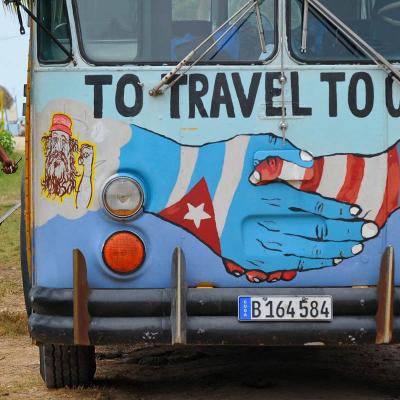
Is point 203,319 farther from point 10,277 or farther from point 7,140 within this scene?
point 7,140

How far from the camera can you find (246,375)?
707cm

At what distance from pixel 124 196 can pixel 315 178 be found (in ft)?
3.07

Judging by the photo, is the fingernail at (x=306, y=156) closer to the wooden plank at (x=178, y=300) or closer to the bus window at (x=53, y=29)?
the wooden plank at (x=178, y=300)

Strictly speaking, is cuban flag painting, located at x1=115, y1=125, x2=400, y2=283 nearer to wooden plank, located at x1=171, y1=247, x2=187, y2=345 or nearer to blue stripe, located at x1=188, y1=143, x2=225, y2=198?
blue stripe, located at x1=188, y1=143, x2=225, y2=198

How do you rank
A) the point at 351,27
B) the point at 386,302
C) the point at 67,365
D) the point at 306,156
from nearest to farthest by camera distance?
1. the point at 386,302
2. the point at 306,156
3. the point at 351,27
4. the point at 67,365

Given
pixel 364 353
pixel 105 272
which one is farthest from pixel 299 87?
pixel 364 353

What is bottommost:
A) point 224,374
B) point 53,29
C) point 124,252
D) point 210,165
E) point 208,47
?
point 224,374

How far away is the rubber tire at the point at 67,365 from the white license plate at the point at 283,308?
1.16 metres

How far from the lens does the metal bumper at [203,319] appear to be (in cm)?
571

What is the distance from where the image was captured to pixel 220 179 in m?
5.80

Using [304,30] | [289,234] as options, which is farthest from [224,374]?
[304,30]

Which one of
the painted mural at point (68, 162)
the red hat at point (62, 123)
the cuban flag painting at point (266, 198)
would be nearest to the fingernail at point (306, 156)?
the cuban flag painting at point (266, 198)

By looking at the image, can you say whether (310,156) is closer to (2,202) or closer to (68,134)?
(68,134)

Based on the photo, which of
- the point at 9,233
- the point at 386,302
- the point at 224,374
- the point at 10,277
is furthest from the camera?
the point at 9,233
